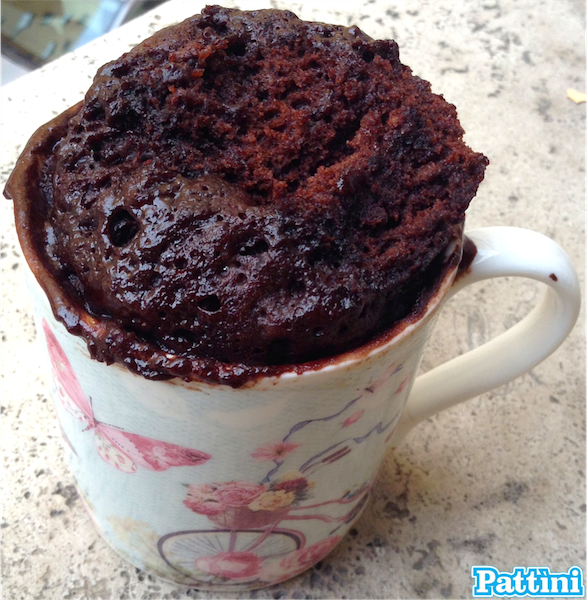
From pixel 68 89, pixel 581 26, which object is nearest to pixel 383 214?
pixel 68 89

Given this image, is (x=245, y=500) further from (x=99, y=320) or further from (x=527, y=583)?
(x=527, y=583)

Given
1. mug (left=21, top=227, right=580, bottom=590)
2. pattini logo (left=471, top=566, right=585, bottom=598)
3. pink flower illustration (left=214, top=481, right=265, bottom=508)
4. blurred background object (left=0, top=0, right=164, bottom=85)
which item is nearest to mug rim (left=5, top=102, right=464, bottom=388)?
mug (left=21, top=227, right=580, bottom=590)

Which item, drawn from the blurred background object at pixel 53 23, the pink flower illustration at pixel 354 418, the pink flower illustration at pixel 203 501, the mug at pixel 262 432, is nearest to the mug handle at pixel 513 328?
the mug at pixel 262 432

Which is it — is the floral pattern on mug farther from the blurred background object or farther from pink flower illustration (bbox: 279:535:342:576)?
the blurred background object

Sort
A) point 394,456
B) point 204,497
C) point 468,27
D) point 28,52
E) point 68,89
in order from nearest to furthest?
point 204,497 < point 394,456 < point 68,89 < point 468,27 < point 28,52

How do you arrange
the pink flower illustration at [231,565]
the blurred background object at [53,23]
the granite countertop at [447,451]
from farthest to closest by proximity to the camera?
the blurred background object at [53,23]
the granite countertop at [447,451]
the pink flower illustration at [231,565]

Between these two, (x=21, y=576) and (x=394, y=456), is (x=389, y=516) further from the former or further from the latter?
(x=21, y=576)

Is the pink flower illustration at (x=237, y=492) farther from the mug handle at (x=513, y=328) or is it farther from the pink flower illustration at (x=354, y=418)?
the mug handle at (x=513, y=328)
